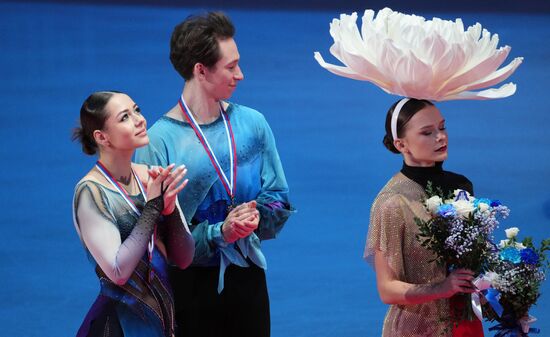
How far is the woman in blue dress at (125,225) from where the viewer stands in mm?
3785

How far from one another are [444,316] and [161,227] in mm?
1094

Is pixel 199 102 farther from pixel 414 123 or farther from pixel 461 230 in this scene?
pixel 461 230

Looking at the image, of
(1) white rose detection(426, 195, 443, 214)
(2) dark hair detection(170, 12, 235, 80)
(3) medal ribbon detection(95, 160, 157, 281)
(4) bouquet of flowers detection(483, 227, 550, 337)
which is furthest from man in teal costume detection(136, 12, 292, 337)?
(4) bouquet of flowers detection(483, 227, 550, 337)

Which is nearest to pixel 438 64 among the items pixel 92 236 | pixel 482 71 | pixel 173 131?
pixel 482 71

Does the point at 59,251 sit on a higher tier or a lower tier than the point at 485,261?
higher

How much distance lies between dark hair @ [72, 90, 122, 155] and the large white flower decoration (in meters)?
0.94

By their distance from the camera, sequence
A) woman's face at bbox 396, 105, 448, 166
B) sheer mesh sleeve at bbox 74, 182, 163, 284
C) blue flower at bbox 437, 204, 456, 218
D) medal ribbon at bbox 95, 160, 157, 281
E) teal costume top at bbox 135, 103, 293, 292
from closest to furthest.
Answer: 1. sheer mesh sleeve at bbox 74, 182, 163, 284
2. medal ribbon at bbox 95, 160, 157, 281
3. blue flower at bbox 437, 204, 456, 218
4. woman's face at bbox 396, 105, 448, 166
5. teal costume top at bbox 135, 103, 293, 292

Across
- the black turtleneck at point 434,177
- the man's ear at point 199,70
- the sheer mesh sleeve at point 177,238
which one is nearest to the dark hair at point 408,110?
the black turtleneck at point 434,177

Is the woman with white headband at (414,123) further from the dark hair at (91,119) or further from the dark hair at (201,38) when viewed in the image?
the dark hair at (91,119)

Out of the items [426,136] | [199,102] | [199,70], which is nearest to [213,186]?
[199,102]

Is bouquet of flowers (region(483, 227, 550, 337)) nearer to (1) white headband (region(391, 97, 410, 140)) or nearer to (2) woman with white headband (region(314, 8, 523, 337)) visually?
(2) woman with white headband (region(314, 8, 523, 337))

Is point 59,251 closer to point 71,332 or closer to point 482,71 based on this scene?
point 71,332

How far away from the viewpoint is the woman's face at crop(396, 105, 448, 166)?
4.25m

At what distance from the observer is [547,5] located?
11102mm
